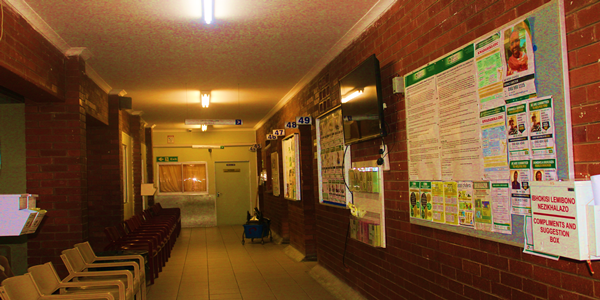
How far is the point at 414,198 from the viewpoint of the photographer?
3.82m

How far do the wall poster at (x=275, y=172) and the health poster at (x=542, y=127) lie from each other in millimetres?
7986

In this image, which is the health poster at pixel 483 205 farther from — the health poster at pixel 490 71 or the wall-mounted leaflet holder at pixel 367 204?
the wall-mounted leaflet holder at pixel 367 204

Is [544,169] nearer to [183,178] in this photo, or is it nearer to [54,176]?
[54,176]

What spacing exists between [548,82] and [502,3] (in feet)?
2.17

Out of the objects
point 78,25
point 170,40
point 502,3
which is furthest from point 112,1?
point 502,3

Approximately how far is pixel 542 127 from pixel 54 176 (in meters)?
5.22

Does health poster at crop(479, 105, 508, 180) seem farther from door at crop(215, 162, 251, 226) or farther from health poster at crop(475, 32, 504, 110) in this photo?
door at crop(215, 162, 251, 226)

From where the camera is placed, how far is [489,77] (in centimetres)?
284

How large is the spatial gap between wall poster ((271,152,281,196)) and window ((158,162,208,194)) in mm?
4402

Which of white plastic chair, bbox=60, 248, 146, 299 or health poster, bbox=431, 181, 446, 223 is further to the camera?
white plastic chair, bbox=60, 248, 146, 299

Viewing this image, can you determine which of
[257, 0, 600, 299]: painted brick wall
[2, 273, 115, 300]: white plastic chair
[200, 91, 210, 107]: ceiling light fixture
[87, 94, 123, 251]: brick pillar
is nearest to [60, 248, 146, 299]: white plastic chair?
[2, 273, 115, 300]: white plastic chair

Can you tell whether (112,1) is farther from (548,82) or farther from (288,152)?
(288,152)

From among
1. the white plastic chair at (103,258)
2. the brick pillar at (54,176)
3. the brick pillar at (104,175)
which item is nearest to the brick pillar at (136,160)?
the brick pillar at (104,175)

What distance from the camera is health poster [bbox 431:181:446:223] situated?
340 centimetres
